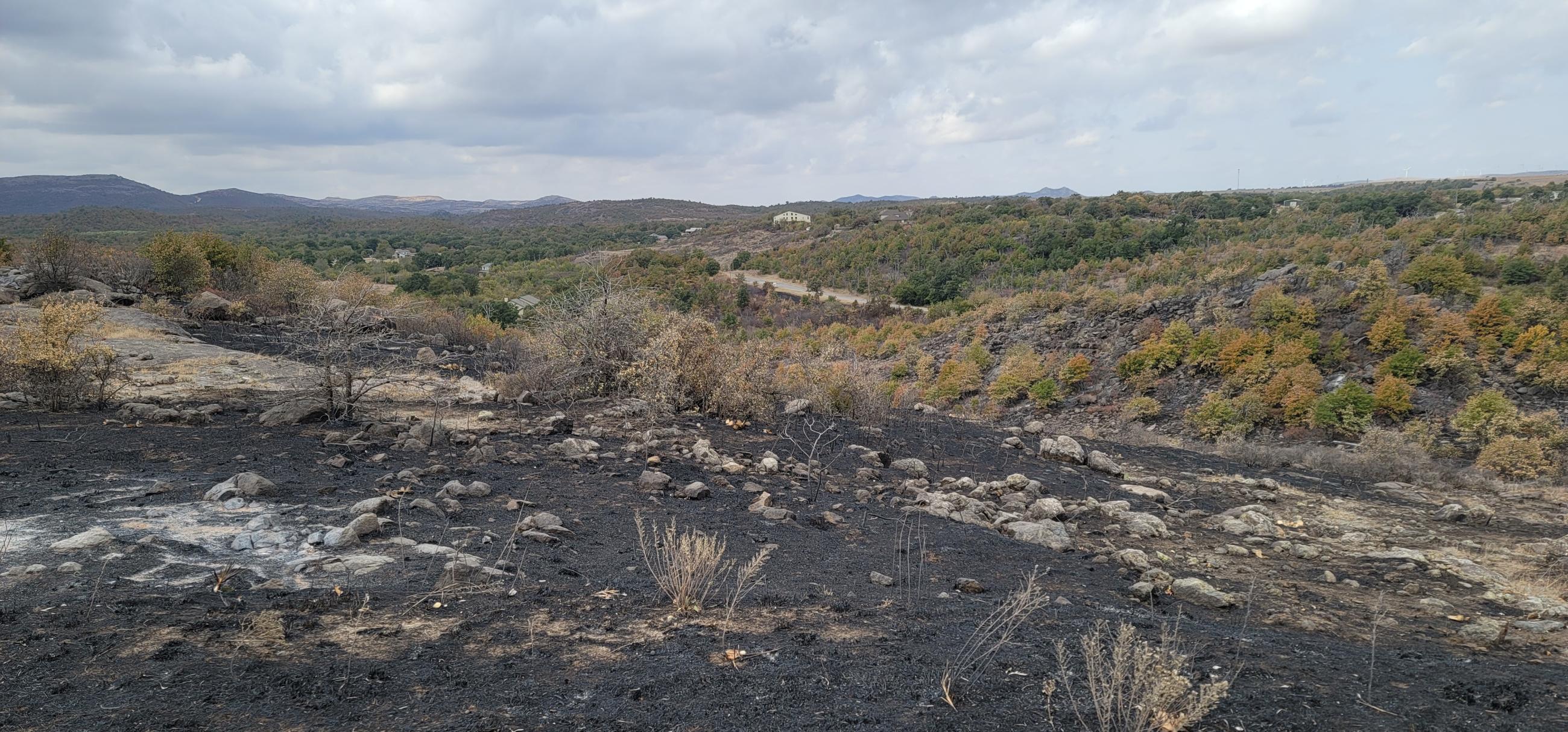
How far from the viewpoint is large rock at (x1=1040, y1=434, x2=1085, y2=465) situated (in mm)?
8523

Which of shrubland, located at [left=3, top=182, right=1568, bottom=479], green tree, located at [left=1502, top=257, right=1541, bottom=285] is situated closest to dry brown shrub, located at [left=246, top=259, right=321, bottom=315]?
shrubland, located at [left=3, top=182, right=1568, bottom=479]

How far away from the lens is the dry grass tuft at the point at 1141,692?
2.50 m

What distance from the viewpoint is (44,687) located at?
102 inches

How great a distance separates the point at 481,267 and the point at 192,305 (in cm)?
2555

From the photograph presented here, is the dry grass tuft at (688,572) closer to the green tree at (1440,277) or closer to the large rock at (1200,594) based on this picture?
the large rock at (1200,594)

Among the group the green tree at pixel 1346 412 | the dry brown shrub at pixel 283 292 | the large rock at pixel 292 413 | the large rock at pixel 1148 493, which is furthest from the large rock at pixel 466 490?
the dry brown shrub at pixel 283 292

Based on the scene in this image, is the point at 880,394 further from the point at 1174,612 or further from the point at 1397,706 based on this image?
the point at 1397,706

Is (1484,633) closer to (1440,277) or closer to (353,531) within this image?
(353,531)

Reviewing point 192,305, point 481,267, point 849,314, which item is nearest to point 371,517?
point 192,305

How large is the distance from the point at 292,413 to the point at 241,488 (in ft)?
9.09

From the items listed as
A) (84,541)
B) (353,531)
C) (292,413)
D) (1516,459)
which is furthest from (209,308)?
(1516,459)

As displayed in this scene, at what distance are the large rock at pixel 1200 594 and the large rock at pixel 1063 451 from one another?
13.0 feet

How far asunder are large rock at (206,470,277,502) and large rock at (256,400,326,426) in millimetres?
2444

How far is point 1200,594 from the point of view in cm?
442
